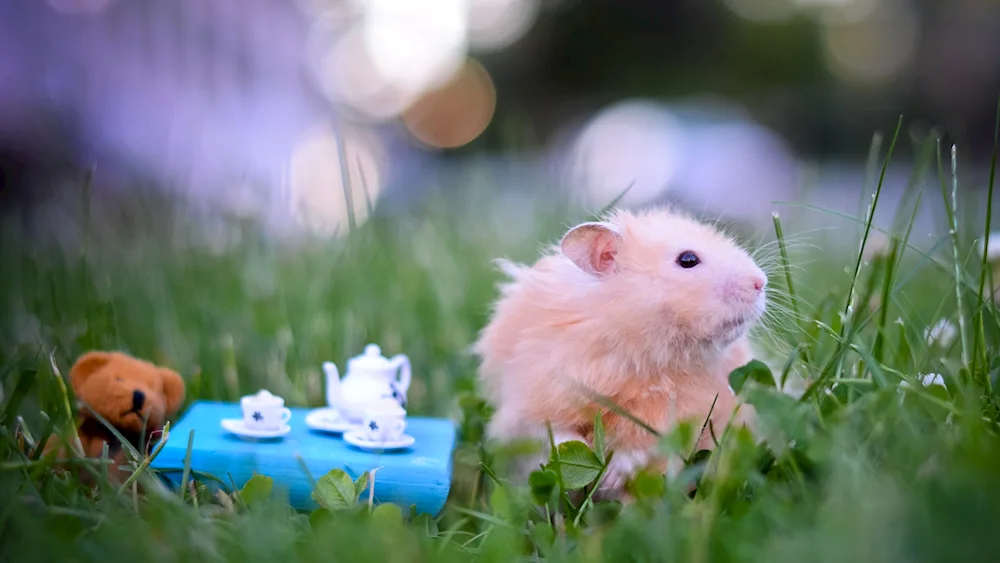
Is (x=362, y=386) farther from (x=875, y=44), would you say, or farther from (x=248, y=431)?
(x=875, y=44)

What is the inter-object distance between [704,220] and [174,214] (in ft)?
10.5

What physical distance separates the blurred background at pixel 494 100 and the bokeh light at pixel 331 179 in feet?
0.10

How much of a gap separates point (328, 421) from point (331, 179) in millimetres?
4684

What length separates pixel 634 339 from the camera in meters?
1.98

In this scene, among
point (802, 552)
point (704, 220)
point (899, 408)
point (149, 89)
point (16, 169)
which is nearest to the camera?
point (802, 552)

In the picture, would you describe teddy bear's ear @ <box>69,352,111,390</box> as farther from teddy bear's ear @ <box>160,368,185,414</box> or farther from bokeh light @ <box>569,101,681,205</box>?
bokeh light @ <box>569,101,681,205</box>

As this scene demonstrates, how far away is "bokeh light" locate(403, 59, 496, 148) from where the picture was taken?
17623mm

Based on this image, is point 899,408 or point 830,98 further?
point 830,98

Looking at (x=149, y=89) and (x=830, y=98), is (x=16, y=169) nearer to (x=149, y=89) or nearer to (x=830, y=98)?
(x=149, y=89)

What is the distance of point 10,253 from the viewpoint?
4121 millimetres

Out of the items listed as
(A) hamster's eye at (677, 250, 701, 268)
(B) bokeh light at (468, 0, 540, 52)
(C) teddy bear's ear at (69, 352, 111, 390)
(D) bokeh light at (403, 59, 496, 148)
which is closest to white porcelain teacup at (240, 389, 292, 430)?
(C) teddy bear's ear at (69, 352, 111, 390)

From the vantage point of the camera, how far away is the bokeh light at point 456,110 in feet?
57.8

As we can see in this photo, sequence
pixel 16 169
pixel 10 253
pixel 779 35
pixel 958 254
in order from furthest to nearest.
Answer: pixel 779 35 → pixel 16 169 → pixel 10 253 → pixel 958 254

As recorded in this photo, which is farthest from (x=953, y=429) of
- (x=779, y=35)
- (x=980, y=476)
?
(x=779, y=35)
